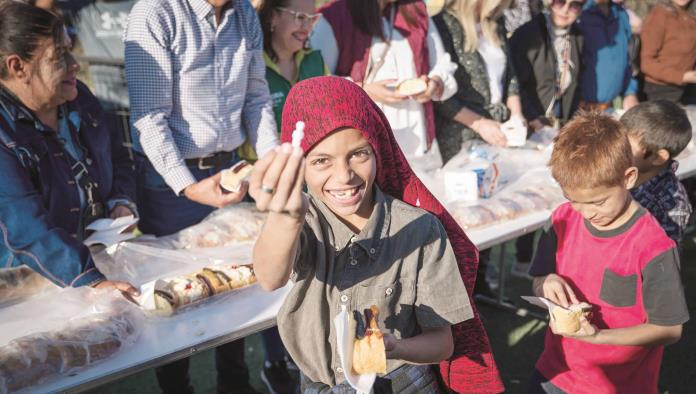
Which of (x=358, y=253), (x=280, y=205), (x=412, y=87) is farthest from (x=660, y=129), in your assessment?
(x=280, y=205)

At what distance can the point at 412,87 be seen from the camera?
124 inches

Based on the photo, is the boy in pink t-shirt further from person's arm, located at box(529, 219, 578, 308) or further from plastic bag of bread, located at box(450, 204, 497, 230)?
plastic bag of bread, located at box(450, 204, 497, 230)

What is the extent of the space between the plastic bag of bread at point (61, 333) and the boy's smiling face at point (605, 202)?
144cm

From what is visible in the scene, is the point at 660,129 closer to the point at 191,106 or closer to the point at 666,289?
the point at 666,289

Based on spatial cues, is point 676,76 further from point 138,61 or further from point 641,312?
point 138,61

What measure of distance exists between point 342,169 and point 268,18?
72.6 inches

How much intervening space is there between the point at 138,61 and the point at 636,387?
86.4 inches

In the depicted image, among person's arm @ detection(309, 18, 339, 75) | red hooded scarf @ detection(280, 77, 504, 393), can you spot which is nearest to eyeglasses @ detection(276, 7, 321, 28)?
person's arm @ detection(309, 18, 339, 75)

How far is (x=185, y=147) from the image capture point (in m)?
2.62

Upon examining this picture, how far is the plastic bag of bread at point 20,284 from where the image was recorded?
201 centimetres

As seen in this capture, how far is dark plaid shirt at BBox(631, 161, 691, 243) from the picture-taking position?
230 cm

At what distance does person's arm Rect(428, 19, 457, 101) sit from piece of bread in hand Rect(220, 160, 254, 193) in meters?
1.25

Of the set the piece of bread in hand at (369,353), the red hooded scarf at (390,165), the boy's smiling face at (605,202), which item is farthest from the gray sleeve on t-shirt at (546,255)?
the piece of bread in hand at (369,353)

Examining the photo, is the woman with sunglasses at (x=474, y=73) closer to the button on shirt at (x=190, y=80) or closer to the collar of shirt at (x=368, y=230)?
the button on shirt at (x=190, y=80)
